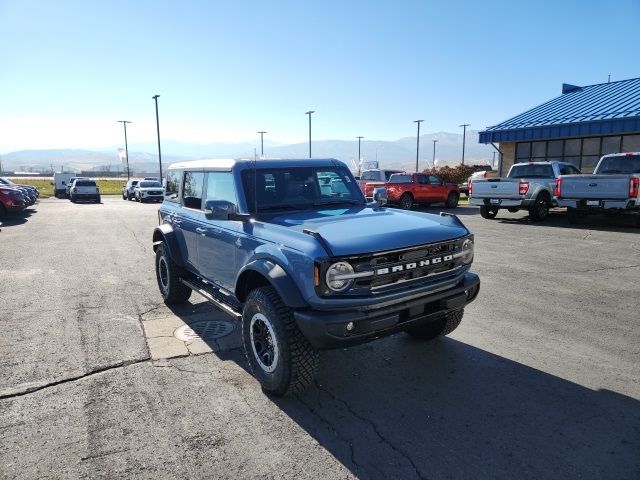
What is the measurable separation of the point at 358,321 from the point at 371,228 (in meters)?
0.85

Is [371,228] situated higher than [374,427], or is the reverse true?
[371,228]

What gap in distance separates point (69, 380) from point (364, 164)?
6387cm

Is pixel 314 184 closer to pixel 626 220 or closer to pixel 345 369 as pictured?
pixel 345 369

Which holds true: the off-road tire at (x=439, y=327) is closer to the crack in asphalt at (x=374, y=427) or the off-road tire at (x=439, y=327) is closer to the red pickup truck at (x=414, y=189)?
the crack in asphalt at (x=374, y=427)

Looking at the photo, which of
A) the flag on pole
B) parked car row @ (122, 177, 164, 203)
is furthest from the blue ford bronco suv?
the flag on pole

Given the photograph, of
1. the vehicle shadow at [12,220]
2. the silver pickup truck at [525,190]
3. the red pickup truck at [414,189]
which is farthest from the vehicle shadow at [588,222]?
the vehicle shadow at [12,220]

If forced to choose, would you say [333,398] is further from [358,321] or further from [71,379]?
[71,379]

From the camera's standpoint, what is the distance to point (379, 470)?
275 cm

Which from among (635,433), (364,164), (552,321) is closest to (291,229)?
(635,433)

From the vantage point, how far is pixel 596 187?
42.2 feet

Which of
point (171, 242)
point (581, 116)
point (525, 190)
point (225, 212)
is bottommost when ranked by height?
point (171, 242)

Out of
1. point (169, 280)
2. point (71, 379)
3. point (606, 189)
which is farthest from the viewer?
point (606, 189)

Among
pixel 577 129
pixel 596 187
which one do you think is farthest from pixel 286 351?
pixel 577 129

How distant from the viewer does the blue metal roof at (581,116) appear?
59.8 feet
